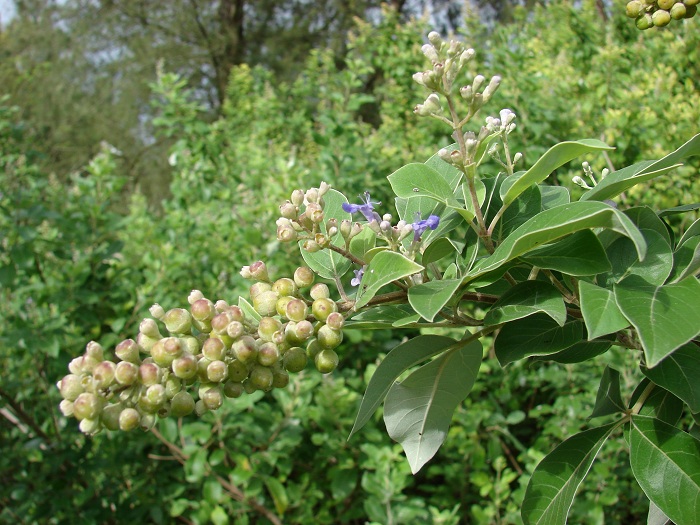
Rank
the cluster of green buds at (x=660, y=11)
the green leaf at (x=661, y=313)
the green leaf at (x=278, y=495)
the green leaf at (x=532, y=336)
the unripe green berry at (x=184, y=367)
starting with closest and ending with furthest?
the green leaf at (x=661, y=313) → the unripe green berry at (x=184, y=367) → the green leaf at (x=532, y=336) → the cluster of green buds at (x=660, y=11) → the green leaf at (x=278, y=495)

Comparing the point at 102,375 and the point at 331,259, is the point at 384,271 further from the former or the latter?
the point at 102,375

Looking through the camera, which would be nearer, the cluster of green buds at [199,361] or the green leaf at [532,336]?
the cluster of green buds at [199,361]

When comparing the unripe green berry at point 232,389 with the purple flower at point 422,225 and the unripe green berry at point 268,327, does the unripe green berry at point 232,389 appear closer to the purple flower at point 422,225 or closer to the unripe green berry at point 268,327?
the unripe green berry at point 268,327

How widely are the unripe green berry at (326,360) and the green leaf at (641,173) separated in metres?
0.39

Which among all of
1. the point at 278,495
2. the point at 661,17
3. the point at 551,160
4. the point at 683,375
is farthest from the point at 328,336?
the point at 278,495

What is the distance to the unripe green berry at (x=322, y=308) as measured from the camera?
758mm

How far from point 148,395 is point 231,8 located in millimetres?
12615

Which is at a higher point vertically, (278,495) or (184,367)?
(184,367)

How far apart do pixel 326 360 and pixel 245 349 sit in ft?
0.38

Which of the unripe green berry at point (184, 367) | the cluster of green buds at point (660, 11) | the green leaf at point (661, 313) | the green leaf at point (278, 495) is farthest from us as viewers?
the green leaf at point (278, 495)

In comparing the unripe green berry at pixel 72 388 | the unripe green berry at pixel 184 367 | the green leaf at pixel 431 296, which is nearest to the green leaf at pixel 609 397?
the green leaf at pixel 431 296

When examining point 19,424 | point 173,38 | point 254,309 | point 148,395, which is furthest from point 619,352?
point 173,38

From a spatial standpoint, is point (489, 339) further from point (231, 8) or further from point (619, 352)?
point (231, 8)

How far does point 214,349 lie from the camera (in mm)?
710
